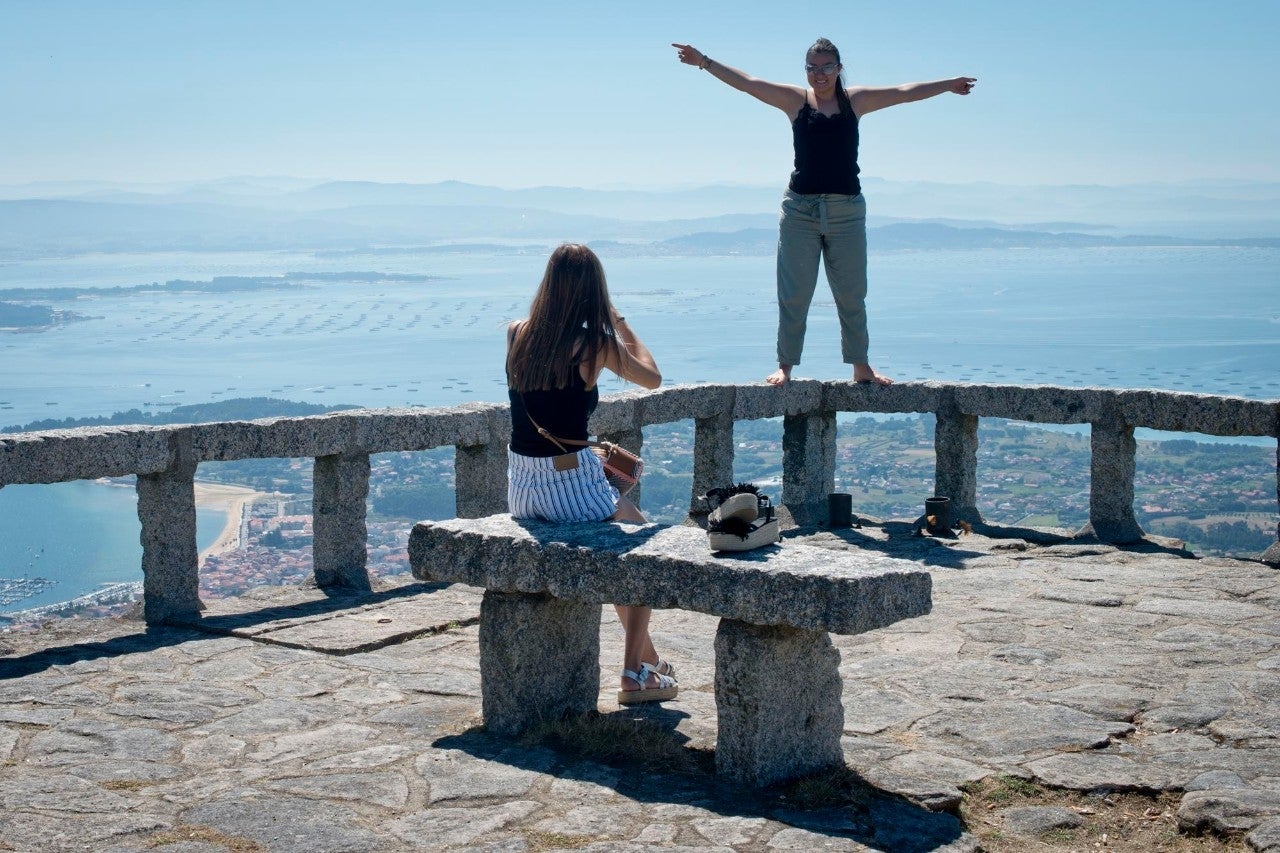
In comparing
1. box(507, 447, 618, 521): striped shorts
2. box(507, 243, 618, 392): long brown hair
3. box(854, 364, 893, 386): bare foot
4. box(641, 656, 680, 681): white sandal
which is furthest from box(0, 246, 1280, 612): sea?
box(507, 243, 618, 392): long brown hair

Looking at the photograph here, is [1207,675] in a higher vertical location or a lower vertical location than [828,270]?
lower

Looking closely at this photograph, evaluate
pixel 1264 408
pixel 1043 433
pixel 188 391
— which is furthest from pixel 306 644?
pixel 188 391

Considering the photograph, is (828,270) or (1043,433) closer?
(828,270)

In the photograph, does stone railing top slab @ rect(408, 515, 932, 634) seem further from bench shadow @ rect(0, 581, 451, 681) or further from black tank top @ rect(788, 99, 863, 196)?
black tank top @ rect(788, 99, 863, 196)

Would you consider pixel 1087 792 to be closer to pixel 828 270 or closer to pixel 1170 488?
pixel 828 270

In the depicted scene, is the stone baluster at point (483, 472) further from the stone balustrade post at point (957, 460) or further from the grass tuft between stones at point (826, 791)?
the grass tuft between stones at point (826, 791)

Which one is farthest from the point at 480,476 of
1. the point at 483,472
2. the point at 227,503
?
the point at 227,503

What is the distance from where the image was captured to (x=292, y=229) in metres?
163

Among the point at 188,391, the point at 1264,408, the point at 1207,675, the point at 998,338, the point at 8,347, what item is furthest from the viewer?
the point at 8,347

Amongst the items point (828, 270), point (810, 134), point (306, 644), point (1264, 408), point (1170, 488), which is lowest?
point (1170, 488)

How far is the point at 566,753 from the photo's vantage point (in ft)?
18.0

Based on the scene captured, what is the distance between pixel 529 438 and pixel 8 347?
93032mm

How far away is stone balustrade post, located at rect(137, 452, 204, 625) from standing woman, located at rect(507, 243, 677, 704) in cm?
280

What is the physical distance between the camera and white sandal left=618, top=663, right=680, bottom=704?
20.1 ft
